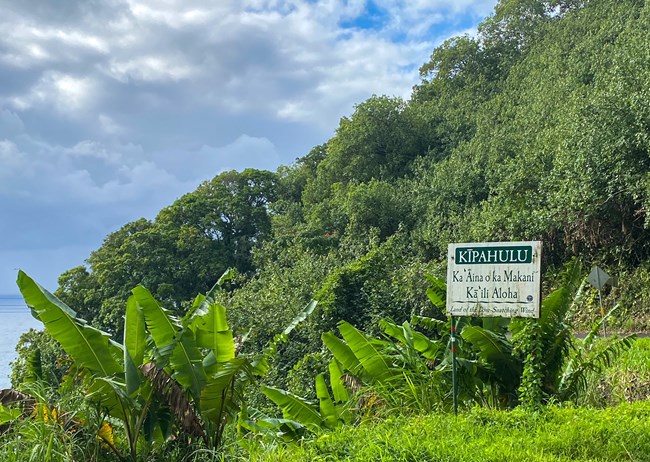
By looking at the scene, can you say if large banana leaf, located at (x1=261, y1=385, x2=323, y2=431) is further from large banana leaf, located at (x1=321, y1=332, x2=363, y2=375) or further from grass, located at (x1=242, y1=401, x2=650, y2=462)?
grass, located at (x1=242, y1=401, x2=650, y2=462)

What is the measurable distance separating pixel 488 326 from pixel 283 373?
27.5 feet

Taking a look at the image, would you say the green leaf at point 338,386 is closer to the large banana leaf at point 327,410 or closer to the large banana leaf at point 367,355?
the large banana leaf at point 327,410

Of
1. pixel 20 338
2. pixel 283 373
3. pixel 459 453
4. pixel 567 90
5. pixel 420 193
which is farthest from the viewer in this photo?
pixel 20 338

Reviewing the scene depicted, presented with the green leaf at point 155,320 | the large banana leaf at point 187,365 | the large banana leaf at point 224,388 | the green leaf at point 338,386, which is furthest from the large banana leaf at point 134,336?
the green leaf at point 338,386

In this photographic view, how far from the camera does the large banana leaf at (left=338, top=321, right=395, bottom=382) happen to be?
6938 millimetres

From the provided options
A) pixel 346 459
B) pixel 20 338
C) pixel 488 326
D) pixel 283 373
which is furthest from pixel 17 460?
pixel 20 338

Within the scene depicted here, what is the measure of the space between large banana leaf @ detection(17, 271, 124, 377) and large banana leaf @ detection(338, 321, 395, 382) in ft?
7.90

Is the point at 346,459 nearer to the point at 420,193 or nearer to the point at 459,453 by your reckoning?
the point at 459,453

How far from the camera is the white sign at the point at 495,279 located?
5.77m

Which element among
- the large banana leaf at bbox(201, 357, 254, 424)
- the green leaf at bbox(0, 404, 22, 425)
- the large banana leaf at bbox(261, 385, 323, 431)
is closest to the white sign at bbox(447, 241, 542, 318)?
the large banana leaf at bbox(261, 385, 323, 431)

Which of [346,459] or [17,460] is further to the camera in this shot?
[17,460]

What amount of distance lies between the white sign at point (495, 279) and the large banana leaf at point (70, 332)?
3.34 meters

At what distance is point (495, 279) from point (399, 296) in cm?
942

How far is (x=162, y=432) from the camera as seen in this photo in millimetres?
5906
